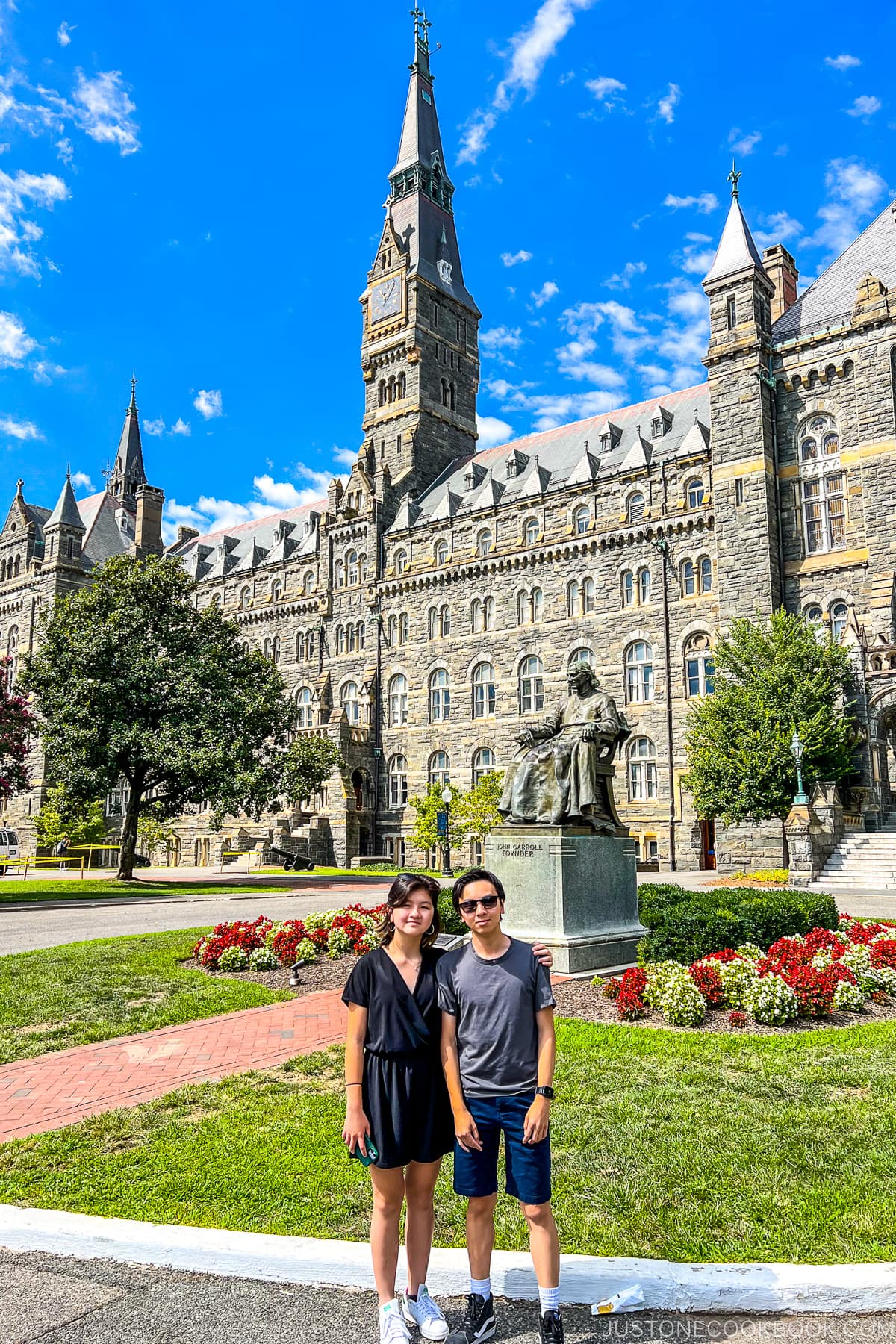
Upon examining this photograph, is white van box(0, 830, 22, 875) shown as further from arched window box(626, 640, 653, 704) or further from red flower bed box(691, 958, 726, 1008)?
red flower bed box(691, 958, 726, 1008)

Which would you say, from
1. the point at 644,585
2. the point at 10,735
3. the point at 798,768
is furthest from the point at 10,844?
the point at 798,768

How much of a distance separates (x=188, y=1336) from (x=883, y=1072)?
236 inches

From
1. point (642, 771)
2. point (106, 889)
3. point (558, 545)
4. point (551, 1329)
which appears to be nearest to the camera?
point (551, 1329)

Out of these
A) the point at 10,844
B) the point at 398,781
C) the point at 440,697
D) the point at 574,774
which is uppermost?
the point at 440,697

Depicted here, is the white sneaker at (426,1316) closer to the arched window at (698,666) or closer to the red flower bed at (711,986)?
the red flower bed at (711,986)

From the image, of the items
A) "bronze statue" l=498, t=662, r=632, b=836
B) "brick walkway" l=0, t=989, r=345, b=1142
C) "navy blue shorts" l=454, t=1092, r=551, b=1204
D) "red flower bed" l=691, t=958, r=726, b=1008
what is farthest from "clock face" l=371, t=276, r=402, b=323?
"navy blue shorts" l=454, t=1092, r=551, b=1204

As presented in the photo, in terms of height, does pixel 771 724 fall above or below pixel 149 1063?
above

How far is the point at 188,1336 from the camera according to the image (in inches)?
154

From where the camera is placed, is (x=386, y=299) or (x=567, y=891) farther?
(x=386, y=299)

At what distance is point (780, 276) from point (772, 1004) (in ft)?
122

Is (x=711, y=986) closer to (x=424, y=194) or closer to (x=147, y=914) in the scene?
(x=147, y=914)

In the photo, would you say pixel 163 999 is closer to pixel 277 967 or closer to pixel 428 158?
pixel 277 967

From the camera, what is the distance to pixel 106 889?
28469mm

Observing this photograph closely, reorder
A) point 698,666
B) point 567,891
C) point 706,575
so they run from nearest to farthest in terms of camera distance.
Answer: point 567,891
point 698,666
point 706,575
